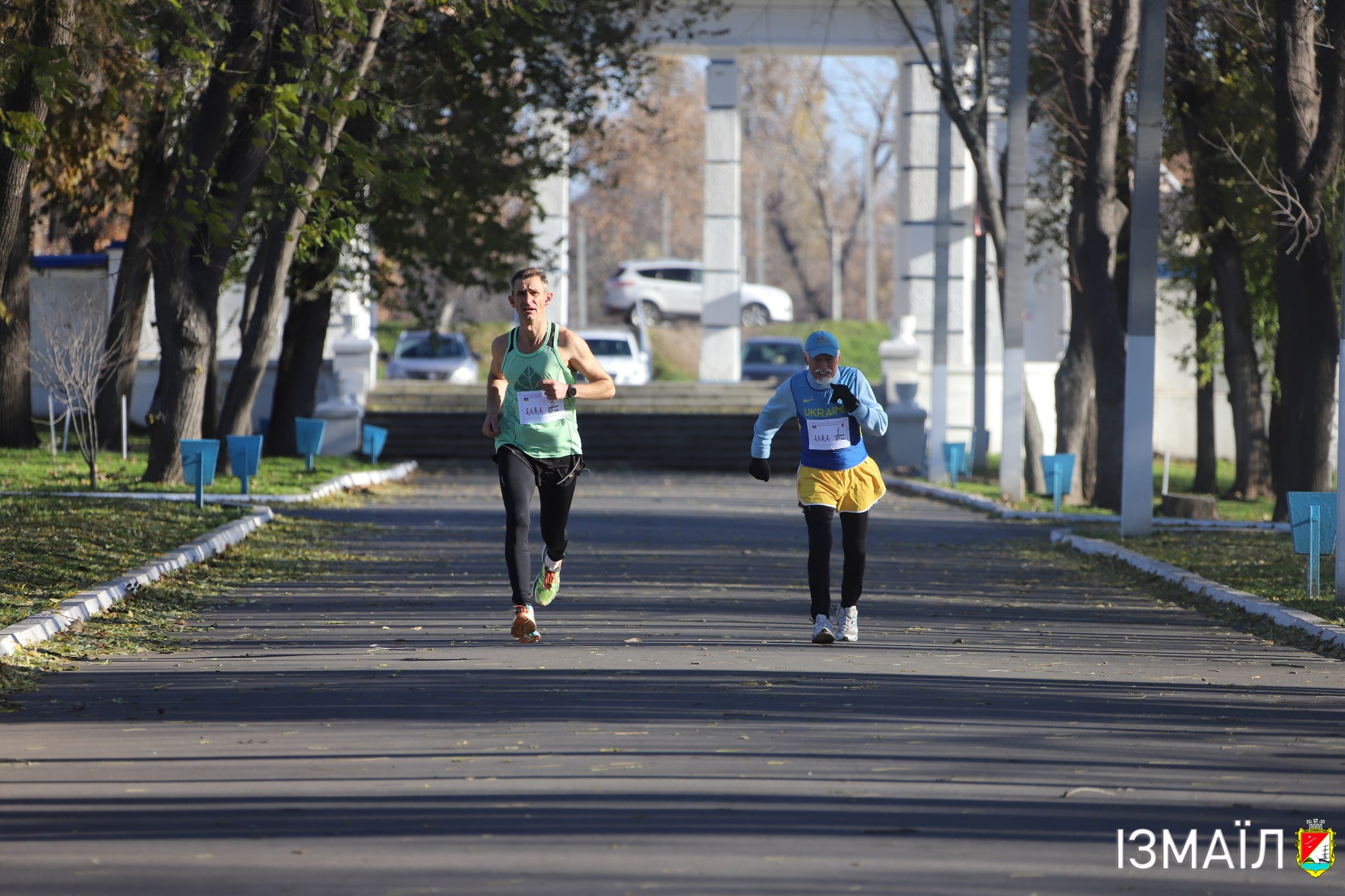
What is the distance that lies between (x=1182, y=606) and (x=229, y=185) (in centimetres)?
957

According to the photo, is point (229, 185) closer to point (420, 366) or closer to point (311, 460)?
point (311, 460)

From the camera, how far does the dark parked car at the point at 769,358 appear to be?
47.6m

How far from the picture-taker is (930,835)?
537 cm

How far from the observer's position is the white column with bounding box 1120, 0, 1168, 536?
17.3 metres

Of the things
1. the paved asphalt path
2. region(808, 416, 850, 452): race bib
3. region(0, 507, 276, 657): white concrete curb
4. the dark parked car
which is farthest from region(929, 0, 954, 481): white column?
region(808, 416, 850, 452): race bib

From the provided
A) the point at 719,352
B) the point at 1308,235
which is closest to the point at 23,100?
the point at 1308,235

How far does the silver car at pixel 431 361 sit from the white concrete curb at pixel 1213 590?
2885 cm

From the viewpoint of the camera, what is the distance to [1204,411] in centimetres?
3303

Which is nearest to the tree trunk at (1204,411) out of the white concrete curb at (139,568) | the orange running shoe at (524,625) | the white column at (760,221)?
the white concrete curb at (139,568)

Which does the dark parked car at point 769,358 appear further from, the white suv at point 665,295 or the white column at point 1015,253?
the white column at point 1015,253

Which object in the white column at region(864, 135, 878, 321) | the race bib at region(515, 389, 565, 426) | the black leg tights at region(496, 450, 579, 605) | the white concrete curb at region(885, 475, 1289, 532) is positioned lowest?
the white concrete curb at region(885, 475, 1289, 532)

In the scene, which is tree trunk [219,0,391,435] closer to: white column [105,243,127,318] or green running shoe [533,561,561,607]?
white column [105,243,127,318]

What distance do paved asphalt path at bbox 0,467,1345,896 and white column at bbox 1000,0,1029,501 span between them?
483 inches

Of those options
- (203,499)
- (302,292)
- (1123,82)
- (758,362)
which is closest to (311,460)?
(302,292)
